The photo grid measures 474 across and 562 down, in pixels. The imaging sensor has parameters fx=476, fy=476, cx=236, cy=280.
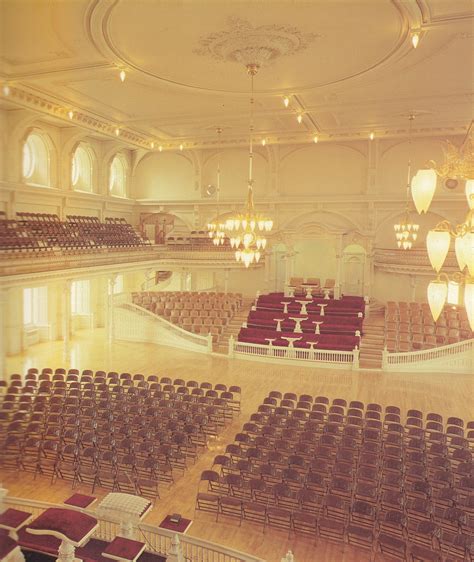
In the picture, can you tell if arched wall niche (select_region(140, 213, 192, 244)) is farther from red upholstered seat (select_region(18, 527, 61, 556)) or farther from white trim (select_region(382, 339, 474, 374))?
red upholstered seat (select_region(18, 527, 61, 556))

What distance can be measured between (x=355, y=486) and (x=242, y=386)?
24.9 feet

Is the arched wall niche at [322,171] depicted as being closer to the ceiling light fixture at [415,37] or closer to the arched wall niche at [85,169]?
the arched wall niche at [85,169]

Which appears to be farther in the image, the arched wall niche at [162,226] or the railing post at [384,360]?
the arched wall niche at [162,226]

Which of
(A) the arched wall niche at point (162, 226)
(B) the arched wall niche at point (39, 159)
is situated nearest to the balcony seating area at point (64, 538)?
(B) the arched wall niche at point (39, 159)

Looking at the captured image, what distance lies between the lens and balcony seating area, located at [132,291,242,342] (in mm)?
22203

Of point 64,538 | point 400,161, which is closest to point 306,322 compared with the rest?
point 400,161

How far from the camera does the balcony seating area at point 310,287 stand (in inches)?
1019

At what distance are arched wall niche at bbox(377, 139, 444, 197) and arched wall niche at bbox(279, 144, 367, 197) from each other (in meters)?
1.00

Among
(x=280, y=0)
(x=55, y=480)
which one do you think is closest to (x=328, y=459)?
(x=55, y=480)

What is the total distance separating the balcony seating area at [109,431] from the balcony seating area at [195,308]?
795cm

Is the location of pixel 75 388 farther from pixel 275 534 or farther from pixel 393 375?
pixel 393 375

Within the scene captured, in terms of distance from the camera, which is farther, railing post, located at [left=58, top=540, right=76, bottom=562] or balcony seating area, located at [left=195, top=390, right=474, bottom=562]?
balcony seating area, located at [left=195, top=390, right=474, bottom=562]

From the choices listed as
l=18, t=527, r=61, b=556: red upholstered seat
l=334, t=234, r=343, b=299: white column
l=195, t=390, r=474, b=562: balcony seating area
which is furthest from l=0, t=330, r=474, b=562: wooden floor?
l=334, t=234, r=343, b=299: white column

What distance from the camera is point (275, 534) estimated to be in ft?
27.5
